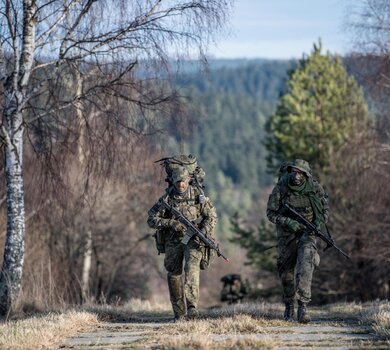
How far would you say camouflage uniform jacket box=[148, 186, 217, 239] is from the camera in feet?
29.9

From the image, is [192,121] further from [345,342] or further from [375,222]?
[375,222]

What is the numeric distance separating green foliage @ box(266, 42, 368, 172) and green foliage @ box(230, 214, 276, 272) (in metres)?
3.19

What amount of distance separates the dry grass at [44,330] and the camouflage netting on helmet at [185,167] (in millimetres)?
1922

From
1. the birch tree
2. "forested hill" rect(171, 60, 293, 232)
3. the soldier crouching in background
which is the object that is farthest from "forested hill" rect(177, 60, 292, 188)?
the birch tree

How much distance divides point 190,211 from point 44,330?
2.32 metres

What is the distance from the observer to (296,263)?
9094 mm

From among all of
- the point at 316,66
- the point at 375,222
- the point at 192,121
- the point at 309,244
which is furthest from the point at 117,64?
the point at 316,66

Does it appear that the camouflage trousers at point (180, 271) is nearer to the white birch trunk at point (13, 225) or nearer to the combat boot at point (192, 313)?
the combat boot at point (192, 313)

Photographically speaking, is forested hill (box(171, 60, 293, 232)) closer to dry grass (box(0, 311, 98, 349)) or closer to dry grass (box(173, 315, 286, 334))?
dry grass (box(0, 311, 98, 349))

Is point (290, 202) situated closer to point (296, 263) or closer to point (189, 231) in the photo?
point (296, 263)

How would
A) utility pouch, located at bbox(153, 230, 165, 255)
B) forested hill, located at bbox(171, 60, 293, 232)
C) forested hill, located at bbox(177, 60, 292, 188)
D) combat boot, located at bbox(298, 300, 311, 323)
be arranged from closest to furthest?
combat boot, located at bbox(298, 300, 311, 323), utility pouch, located at bbox(153, 230, 165, 255), forested hill, located at bbox(171, 60, 293, 232), forested hill, located at bbox(177, 60, 292, 188)

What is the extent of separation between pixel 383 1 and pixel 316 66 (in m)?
16.0

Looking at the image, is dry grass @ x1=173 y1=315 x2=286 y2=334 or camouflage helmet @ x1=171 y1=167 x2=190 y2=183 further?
camouflage helmet @ x1=171 y1=167 x2=190 y2=183

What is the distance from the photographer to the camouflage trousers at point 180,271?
9039 millimetres
